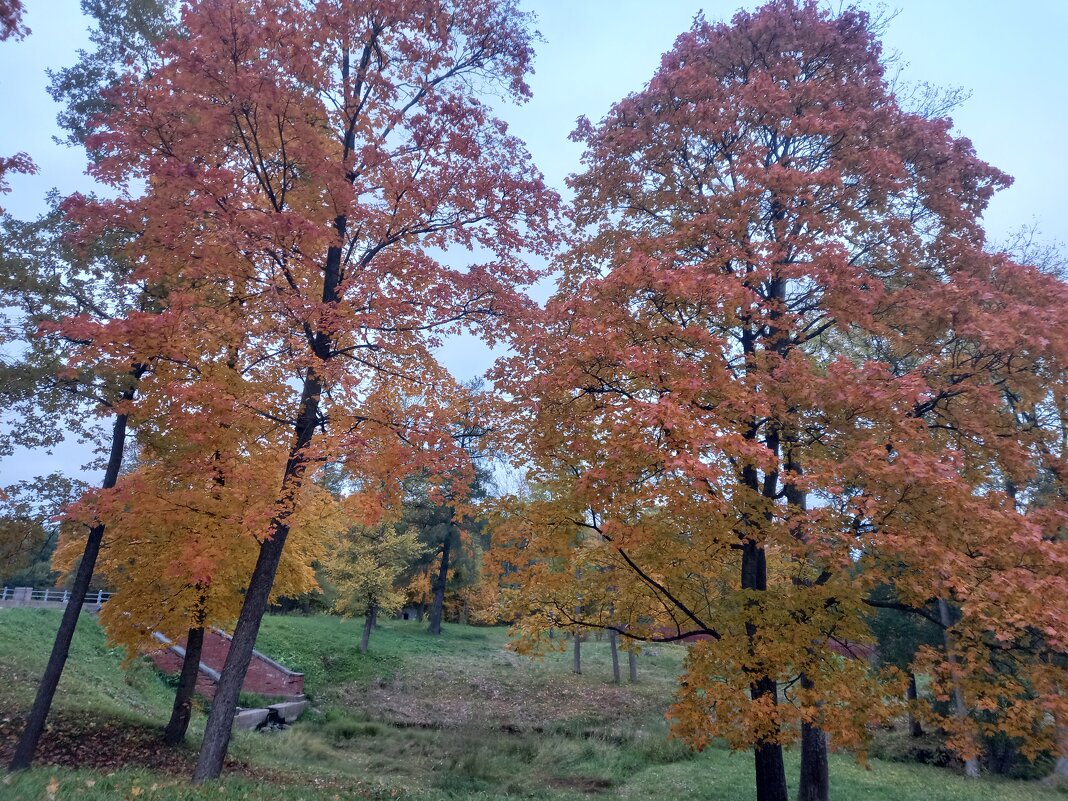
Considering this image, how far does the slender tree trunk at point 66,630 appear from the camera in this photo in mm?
9000

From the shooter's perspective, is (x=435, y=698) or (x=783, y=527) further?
(x=435, y=698)

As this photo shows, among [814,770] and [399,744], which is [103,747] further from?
[814,770]

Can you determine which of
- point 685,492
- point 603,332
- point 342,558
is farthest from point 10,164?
point 342,558

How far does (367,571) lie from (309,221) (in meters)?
26.3

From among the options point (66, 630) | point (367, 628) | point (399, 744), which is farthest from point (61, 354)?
point (367, 628)

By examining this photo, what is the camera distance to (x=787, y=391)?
22.6 feet

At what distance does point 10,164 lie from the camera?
788cm

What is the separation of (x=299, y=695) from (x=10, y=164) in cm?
1959

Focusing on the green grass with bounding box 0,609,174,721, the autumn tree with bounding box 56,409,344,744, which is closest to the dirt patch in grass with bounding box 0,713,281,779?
the autumn tree with bounding box 56,409,344,744

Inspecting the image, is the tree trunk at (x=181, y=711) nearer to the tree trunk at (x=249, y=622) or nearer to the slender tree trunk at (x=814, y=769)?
the tree trunk at (x=249, y=622)

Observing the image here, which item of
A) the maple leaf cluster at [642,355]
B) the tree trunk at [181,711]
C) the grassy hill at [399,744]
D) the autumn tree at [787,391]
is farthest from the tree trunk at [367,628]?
the autumn tree at [787,391]

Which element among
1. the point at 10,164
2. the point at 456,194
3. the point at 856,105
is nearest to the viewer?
the point at 10,164

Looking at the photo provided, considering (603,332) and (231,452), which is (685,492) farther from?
(231,452)

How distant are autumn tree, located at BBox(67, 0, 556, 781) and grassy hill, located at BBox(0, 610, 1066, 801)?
2.85 metres
